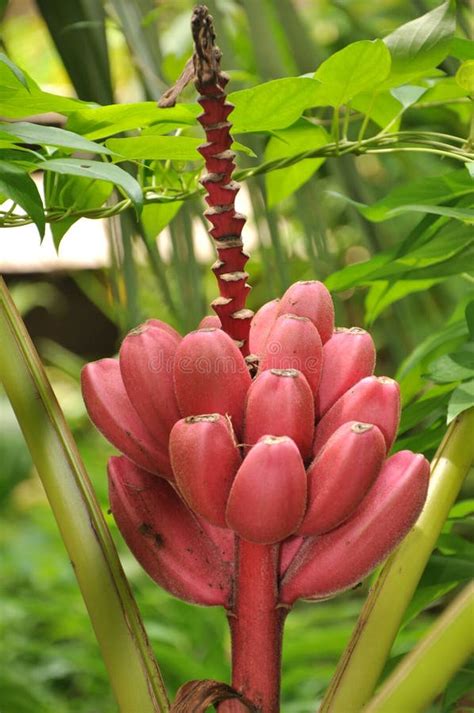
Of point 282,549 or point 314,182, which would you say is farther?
point 314,182

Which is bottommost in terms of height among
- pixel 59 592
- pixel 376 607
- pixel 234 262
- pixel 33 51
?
pixel 59 592

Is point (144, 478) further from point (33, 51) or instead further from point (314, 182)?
point (33, 51)

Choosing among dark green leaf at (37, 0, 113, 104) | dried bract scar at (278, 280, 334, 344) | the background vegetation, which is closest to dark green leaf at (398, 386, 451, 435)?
the background vegetation

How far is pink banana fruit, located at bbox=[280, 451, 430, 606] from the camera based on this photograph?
30 centimetres

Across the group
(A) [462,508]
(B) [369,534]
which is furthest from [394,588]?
(A) [462,508]

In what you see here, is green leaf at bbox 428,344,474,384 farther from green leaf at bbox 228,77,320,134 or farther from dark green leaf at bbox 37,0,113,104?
dark green leaf at bbox 37,0,113,104

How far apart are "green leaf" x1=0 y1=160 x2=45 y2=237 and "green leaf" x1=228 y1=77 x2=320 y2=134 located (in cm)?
8

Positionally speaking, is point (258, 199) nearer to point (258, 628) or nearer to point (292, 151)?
point (292, 151)

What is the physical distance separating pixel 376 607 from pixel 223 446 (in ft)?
0.29

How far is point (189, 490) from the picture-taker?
29 centimetres

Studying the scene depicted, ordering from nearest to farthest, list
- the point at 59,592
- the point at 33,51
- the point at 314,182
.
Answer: the point at 314,182 < the point at 59,592 < the point at 33,51

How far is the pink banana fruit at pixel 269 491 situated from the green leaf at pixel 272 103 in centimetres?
12

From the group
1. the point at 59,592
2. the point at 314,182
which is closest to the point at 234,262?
the point at 314,182
